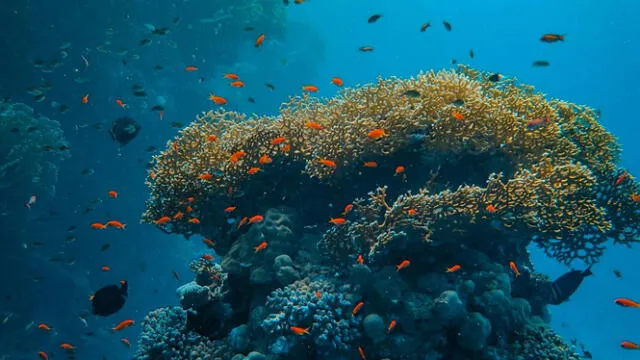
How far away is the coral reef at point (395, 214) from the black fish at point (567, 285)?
1.18ft

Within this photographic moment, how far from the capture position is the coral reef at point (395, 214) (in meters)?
5.33

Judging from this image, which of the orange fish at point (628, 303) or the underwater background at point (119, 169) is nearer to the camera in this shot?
the orange fish at point (628, 303)

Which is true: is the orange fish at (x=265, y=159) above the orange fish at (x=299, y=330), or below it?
above

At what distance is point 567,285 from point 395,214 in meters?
3.55

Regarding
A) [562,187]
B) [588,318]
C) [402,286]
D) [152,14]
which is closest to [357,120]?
[402,286]

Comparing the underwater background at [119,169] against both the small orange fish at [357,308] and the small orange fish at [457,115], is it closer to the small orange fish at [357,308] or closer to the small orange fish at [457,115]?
the small orange fish at [357,308]

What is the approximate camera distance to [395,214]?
18.4ft

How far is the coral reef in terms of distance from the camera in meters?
5.33

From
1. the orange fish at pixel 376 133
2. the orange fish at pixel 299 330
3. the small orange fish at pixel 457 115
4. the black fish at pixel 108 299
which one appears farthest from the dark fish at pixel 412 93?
the black fish at pixel 108 299

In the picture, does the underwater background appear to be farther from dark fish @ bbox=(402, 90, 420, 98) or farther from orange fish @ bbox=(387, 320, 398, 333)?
dark fish @ bbox=(402, 90, 420, 98)

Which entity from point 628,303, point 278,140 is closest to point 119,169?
point 278,140

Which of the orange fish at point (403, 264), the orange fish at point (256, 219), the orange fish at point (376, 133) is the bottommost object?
the orange fish at point (403, 264)

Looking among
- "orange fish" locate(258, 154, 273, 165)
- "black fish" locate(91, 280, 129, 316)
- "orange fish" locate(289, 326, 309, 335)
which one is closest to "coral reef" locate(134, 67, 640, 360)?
"orange fish" locate(289, 326, 309, 335)

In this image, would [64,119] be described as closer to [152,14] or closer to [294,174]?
[152,14]
